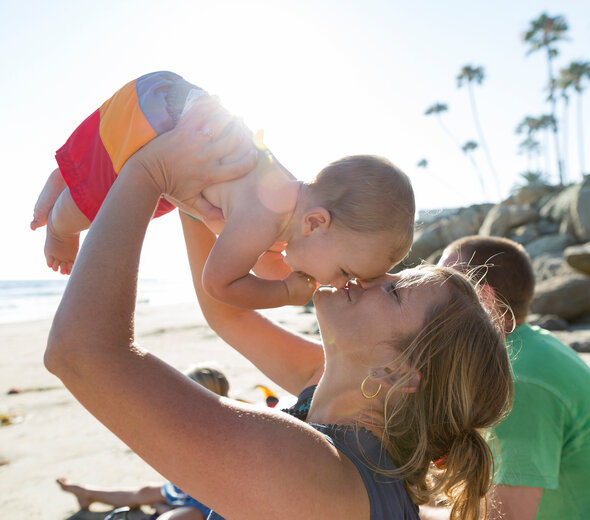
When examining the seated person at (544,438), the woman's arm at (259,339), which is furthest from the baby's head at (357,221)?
the woman's arm at (259,339)

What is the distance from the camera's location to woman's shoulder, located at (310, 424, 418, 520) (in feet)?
4.90

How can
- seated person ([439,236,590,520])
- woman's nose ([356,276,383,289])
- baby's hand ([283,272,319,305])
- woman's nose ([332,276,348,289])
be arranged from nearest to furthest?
woman's nose ([356,276,383,289]) < seated person ([439,236,590,520]) < woman's nose ([332,276,348,289]) < baby's hand ([283,272,319,305])

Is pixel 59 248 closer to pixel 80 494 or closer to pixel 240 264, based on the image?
pixel 240 264

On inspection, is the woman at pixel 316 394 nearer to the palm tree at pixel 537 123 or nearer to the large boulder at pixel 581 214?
the large boulder at pixel 581 214

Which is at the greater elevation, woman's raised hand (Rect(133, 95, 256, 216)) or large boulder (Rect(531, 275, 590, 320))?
woman's raised hand (Rect(133, 95, 256, 216))

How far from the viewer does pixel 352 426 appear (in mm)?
1663

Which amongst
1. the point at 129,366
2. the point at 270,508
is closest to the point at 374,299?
the point at 270,508

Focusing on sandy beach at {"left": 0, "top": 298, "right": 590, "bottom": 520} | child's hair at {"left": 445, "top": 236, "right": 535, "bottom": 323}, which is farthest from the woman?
sandy beach at {"left": 0, "top": 298, "right": 590, "bottom": 520}

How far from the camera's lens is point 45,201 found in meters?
2.79

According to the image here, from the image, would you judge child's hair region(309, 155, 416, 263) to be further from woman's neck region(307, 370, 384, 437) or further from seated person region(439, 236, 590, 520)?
woman's neck region(307, 370, 384, 437)

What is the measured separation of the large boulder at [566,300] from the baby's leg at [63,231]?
1101cm

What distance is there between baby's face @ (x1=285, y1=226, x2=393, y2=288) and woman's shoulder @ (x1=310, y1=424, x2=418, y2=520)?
71 centimetres

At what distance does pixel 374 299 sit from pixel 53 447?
462 cm

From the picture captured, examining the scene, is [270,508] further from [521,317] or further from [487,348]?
[521,317]
